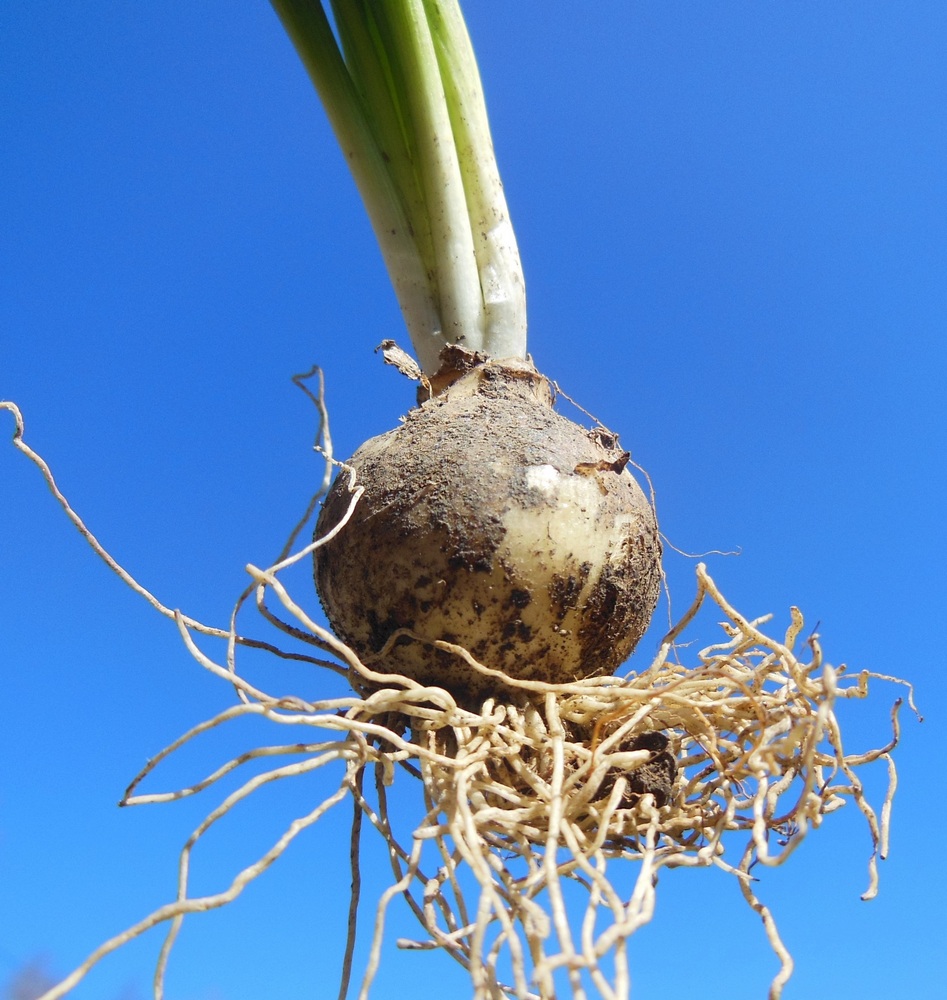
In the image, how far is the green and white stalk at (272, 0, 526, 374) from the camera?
4.79ft

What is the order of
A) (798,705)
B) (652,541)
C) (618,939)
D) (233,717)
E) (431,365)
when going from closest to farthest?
(618,939), (233,717), (798,705), (652,541), (431,365)

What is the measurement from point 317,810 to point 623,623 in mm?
513

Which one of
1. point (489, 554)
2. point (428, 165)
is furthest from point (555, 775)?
point (428, 165)

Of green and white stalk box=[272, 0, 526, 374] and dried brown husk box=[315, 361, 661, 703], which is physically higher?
green and white stalk box=[272, 0, 526, 374]

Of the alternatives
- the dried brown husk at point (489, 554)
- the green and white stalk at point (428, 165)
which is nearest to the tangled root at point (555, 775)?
the dried brown husk at point (489, 554)

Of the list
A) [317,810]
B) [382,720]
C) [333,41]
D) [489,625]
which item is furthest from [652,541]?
[333,41]

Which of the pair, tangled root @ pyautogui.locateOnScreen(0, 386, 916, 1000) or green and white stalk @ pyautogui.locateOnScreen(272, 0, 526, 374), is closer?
tangled root @ pyautogui.locateOnScreen(0, 386, 916, 1000)

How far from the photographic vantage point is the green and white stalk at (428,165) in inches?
57.4

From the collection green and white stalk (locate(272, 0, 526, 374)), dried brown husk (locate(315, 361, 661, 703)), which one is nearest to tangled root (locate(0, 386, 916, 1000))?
dried brown husk (locate(315, 361, 661, 703))

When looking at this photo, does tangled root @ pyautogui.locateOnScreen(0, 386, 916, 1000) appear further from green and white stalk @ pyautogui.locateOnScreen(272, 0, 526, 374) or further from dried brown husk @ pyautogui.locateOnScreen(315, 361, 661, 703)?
green and white stalk @ pyautogui.locateOnScreen(272, 0, 526, 374)

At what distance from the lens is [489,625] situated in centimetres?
110

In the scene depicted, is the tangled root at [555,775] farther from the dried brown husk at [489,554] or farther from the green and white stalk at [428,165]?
the green and white stalk at [428,165]

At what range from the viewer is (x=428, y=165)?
1.46 metres

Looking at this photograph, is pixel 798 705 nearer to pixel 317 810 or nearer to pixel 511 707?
pixel 511 707
